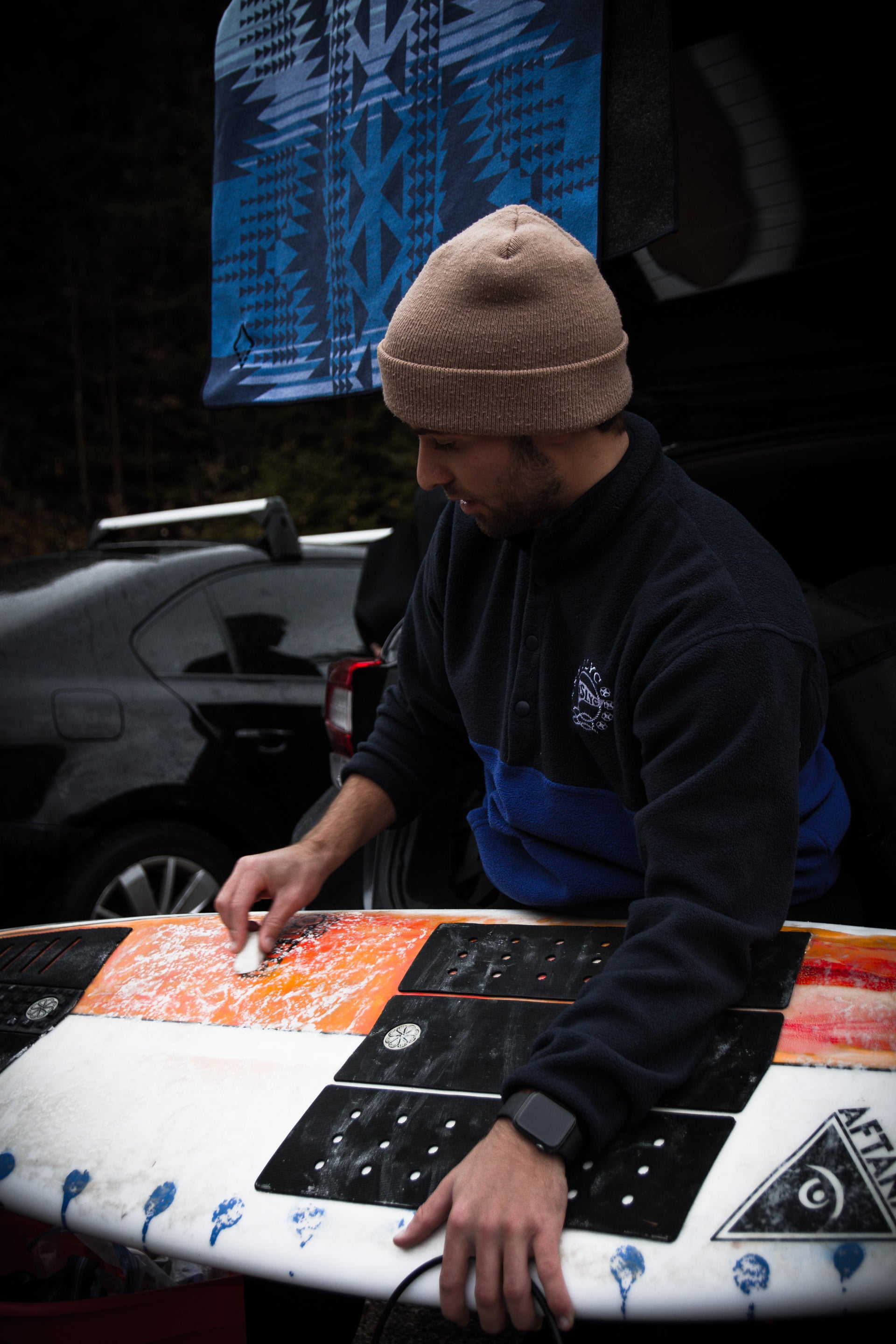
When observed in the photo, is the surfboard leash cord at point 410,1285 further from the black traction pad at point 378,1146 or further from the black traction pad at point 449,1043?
the black traction pad at point 449,1043

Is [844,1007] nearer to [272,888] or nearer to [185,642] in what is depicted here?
[272,888]

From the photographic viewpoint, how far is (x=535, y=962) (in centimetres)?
152

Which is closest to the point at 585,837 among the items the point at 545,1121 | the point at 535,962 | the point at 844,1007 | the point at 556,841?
the point at 556,841

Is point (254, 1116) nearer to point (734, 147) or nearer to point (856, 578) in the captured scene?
point (856, 578)

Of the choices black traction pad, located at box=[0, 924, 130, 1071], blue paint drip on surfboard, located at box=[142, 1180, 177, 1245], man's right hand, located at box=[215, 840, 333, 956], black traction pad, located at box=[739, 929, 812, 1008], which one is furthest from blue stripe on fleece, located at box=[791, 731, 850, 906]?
black traction pad, located at box=[0, 924, 130, 1071]

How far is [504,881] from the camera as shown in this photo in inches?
68.3

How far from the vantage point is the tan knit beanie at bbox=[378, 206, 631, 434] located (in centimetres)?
140

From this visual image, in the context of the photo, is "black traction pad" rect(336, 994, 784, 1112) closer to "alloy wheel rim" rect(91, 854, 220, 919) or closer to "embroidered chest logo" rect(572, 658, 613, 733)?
"embroidered chest logo" rect(572, 658, 613, 733)

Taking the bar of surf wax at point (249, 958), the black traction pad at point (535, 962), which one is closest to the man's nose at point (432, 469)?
the black traction pad at point (535, 962)

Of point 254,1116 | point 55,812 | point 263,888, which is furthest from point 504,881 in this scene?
point 55,812

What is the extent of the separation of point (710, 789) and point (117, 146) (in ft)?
56.0

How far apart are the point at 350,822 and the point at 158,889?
6.19 feet

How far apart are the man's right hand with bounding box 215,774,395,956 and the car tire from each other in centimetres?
165

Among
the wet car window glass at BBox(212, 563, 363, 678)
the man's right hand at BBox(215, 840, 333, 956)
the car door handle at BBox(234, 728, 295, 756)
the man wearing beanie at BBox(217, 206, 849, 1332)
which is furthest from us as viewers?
the wet car window glass at BBox(212, 563, 363, 678)
